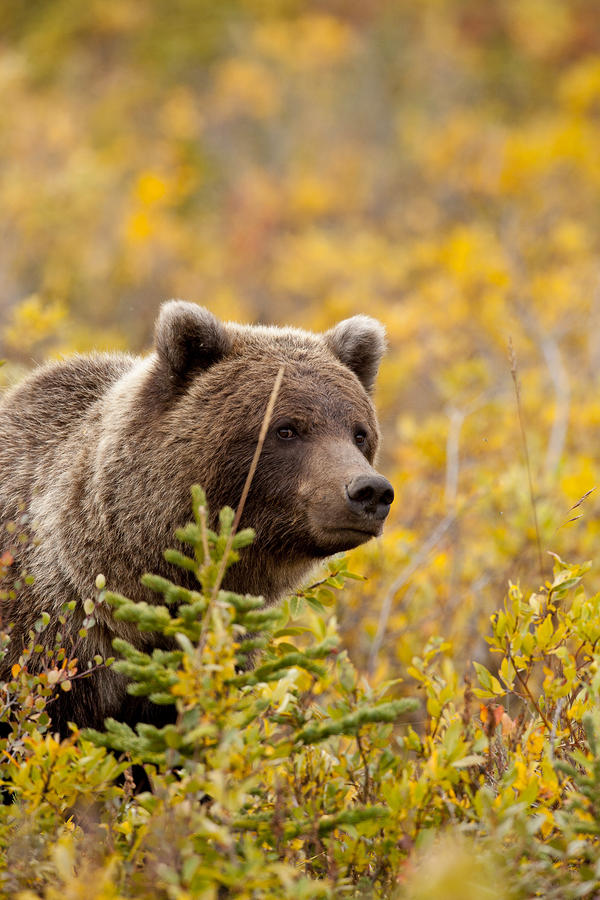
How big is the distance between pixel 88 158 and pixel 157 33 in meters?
9.59

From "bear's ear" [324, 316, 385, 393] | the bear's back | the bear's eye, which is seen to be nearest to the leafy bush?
the bear's eye

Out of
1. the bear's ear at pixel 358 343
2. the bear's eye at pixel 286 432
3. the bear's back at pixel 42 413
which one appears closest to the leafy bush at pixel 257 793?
the bear's eye at pixel 286 432

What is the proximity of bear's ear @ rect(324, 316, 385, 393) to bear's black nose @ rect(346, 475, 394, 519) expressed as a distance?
1016 millimetres

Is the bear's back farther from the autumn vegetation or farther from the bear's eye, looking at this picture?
the bear's eye

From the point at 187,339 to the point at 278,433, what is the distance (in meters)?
0.58

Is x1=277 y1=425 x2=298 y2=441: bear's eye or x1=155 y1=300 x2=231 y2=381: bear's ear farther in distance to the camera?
x1=155 y1=300 x2=231 y2=381: bear's ear

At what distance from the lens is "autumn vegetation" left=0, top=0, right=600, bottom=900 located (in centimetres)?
239

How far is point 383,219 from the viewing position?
64.0 feet

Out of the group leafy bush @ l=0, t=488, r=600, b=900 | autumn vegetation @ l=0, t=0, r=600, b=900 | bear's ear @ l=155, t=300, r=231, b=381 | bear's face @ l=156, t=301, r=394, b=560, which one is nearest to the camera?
leafy bush @ l=0, t=488, r=600, b=900

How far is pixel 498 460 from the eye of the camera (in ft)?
28.0

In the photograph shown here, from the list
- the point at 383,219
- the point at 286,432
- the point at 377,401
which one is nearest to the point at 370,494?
the point at 286,432

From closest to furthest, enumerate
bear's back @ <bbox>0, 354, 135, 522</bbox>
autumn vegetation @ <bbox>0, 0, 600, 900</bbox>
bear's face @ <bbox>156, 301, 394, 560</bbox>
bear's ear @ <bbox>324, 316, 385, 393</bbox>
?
1. autumn vegetation @ <bbox>0, 0, 600, 900</bbox>
2. bear's face @ <bbox>156, 301, 394, 560</bbox>
3. bear's back @ <bbox>0, 354, 135, 522</bbox>
4. bear's ear @ <bbox>324, 316, 385, 393</bbox>

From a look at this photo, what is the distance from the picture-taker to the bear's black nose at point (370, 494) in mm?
3234

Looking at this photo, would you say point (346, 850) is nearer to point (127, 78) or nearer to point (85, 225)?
point (85, 225)
